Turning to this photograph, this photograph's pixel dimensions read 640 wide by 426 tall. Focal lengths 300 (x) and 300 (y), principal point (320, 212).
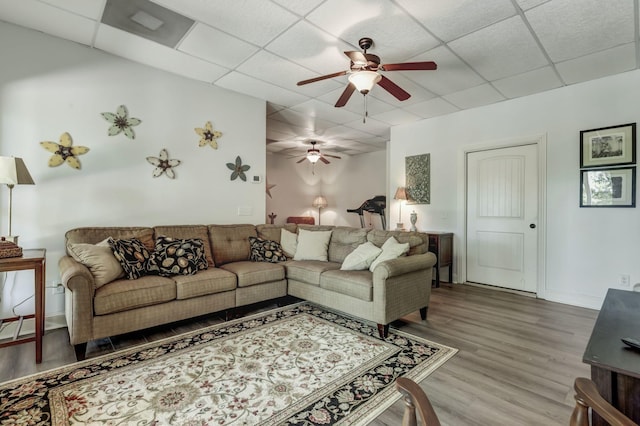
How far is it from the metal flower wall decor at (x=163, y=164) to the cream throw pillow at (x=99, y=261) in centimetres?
117

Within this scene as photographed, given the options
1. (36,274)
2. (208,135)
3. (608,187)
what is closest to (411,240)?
(608,187)

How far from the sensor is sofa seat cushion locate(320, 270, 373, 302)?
8.94 feet

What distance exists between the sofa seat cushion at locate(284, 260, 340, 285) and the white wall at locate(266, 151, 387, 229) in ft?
13.6

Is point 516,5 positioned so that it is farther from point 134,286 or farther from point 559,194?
point 134,286

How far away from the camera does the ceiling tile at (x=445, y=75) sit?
303cm

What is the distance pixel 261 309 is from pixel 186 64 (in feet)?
9.36

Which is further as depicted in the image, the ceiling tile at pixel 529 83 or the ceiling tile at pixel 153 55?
the ceiling tile at pixel 529 83

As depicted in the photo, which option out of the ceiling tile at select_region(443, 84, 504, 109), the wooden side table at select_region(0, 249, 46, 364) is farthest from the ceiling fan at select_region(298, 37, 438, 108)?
the wooden side table at select_region(0, 249, 46, 364)

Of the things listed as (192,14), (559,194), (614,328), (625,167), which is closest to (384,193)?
(559,194)

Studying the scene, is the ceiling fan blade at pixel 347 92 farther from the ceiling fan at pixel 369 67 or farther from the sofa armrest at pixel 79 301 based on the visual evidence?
the sofa armrest at pixel 79 301

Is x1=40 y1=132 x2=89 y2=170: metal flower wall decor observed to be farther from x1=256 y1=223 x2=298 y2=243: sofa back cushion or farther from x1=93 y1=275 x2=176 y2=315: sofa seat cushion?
x1=256 y1=223 x2=298 y2=243: sofa back cushion

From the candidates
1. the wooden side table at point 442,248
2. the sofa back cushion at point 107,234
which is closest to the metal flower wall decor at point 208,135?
the sofa back cushion at point 107,234

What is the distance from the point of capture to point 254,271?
319cm

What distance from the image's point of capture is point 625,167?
3281 millimetres
